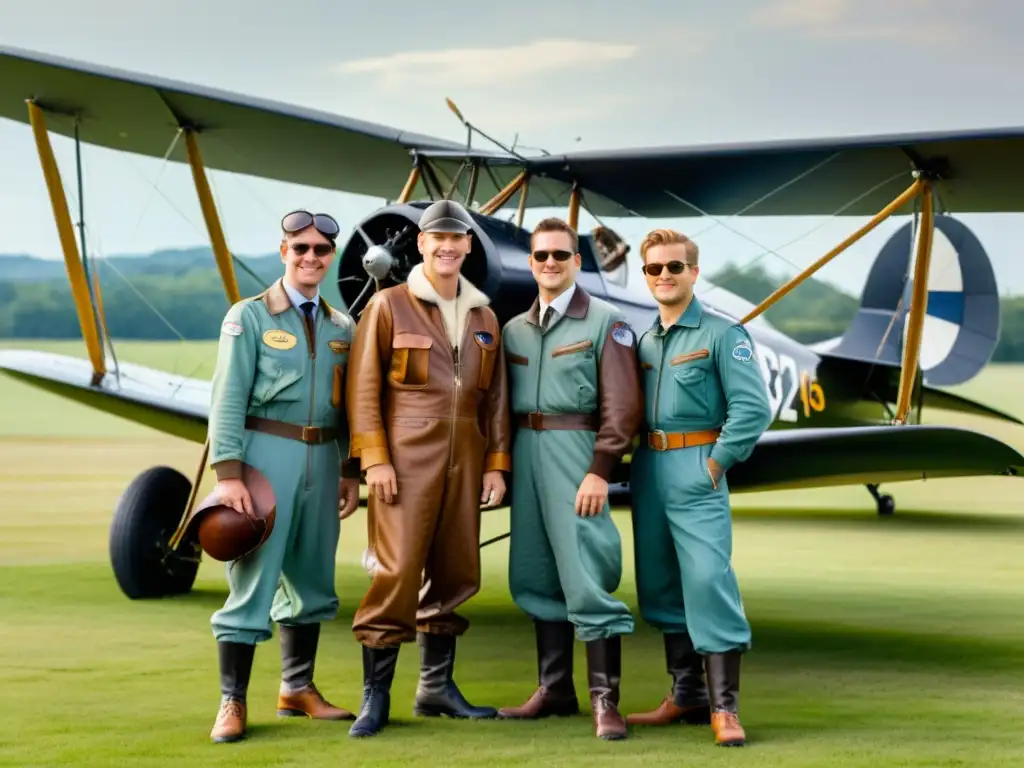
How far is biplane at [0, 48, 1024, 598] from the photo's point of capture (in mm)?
6098

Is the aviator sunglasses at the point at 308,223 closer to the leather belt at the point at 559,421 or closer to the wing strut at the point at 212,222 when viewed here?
the leather belt at the point at 559,421

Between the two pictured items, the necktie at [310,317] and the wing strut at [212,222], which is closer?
the necktie at [310,317]

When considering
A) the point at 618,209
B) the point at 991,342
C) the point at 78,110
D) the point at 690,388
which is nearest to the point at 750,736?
the point at 690,388

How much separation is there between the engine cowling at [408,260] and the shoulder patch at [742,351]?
151 centimetres

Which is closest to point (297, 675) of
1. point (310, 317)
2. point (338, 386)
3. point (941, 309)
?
point (338, 386)

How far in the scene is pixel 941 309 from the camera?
12453 mm

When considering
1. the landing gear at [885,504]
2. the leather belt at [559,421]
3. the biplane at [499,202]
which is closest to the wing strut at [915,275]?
the biplane at [499,202]

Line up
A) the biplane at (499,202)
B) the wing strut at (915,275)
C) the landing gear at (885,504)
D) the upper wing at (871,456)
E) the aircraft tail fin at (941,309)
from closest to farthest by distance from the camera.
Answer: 1. the upper wing at (871,456)
2. the biplane at (499,202)
3. the wing strut at (915,275)
4. the aircraft tail fin at (941,309)
5. the landing gear at (885,504)

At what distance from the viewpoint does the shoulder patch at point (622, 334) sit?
181 inches

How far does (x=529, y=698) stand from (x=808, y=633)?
7.93ft

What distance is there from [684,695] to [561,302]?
1499mm

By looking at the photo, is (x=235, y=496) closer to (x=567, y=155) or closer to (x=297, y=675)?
(x=297, y=675)

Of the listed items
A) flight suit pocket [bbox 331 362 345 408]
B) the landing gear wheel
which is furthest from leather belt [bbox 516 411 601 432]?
the landing gear wheel

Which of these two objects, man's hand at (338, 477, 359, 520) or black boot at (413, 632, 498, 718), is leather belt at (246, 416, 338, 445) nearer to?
man's hand at (338, 477, 359, 520)
